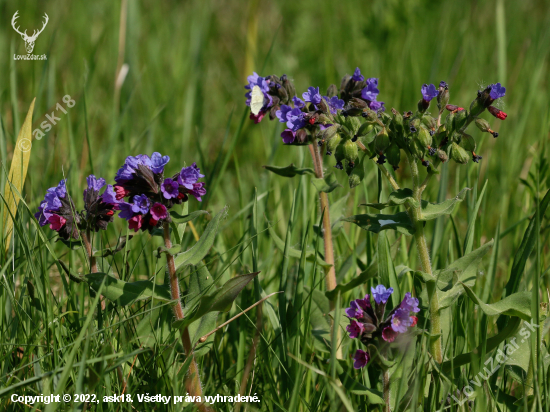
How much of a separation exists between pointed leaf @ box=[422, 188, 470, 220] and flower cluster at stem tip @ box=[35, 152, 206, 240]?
90cm

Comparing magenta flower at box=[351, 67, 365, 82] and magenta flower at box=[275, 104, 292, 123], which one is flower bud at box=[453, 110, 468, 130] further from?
magenta flower at box=[275, 104, 292, 123]

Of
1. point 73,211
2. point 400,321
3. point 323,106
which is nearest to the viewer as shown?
point 400,321

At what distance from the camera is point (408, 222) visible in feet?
6.86

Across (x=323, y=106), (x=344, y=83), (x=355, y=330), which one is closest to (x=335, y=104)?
(x=323, y=106)

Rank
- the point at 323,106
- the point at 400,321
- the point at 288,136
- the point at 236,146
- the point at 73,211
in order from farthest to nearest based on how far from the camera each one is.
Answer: the point at 236,146 < the point at 288,136 < the point at 323,106 < the point at 73,211 < the point at 400,321

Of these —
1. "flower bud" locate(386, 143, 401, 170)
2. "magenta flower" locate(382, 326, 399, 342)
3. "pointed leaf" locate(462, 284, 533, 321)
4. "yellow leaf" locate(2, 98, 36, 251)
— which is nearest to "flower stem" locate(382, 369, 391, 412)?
"magenta flower" locate(382, 326, 399, 342)

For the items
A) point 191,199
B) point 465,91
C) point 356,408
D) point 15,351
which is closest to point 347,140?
point 356,408

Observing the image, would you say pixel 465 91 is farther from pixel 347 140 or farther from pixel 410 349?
pixel 410 349

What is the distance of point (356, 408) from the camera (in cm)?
207

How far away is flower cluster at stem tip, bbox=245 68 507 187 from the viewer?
200 centimetres

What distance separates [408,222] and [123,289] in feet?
3.81

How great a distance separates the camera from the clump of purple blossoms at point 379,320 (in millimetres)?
1812

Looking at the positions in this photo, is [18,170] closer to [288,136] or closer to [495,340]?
[288,136]

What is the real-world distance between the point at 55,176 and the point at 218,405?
226cm
